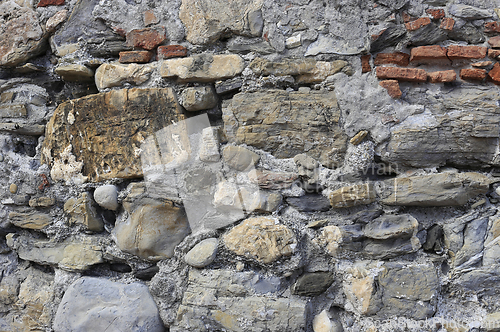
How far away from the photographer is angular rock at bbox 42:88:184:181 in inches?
54.9

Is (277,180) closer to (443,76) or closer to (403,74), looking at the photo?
(403,74)

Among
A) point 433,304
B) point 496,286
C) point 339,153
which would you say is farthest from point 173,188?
point 496,286

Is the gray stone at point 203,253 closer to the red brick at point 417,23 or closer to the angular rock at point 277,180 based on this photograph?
the angular rock at point 277,180

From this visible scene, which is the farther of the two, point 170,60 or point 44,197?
point 44,197

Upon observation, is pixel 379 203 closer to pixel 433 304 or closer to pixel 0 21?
pixel 433 304

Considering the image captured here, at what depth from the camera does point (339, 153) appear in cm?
131

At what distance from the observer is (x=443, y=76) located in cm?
125

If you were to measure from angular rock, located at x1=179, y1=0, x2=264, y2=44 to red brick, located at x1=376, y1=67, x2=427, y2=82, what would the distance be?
51 cm

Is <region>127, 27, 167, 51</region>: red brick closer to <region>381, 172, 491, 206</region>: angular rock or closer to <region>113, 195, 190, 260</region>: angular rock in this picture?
<region>113, 195, 190, 260</region>: angular rock

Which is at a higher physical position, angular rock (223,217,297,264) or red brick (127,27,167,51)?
red brick (127,27,167,51)

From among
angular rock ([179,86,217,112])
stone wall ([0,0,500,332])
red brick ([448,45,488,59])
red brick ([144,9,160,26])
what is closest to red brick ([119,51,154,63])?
stone wall ([0,0,500,332])

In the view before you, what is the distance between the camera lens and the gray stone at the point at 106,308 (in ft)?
4.38

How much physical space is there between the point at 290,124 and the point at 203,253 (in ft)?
1.98

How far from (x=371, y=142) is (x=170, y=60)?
34.2 inches
